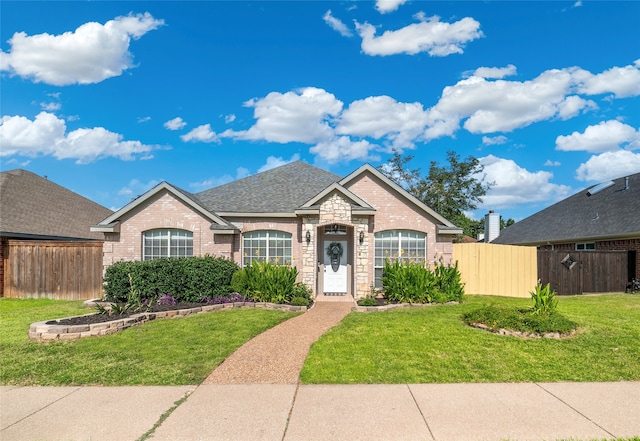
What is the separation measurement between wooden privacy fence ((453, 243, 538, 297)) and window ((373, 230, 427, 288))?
1.77 metres

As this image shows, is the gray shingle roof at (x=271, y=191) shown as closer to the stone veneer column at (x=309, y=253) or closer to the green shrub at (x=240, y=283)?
the stone veneer column at (x=309, y=253)

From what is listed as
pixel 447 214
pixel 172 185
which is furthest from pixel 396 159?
pixel 172 185

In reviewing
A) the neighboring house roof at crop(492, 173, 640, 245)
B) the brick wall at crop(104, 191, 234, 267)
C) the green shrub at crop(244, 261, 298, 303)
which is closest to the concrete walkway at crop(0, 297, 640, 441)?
the green shrub at crop(244, 261, 298, 303)

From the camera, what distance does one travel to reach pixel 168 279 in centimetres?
1335

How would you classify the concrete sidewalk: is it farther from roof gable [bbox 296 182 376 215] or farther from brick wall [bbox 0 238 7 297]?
brick wall [bbox 0 238 7 297]

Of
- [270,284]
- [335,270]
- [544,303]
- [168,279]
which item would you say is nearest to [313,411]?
[544,303]

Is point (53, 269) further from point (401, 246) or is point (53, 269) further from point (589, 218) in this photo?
point (589, 218)

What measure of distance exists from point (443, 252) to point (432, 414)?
11424 mm

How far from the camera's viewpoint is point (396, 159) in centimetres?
3875

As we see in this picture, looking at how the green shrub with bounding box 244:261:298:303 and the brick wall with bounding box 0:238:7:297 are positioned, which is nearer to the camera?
the green shrub with bounding box 244:261:298:303

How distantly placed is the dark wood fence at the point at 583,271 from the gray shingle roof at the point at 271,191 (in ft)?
33.5

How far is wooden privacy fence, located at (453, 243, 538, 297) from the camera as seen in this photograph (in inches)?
667

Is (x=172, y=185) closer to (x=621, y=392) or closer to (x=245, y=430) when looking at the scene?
(x=245, y=430)

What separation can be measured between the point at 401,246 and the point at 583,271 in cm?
912
